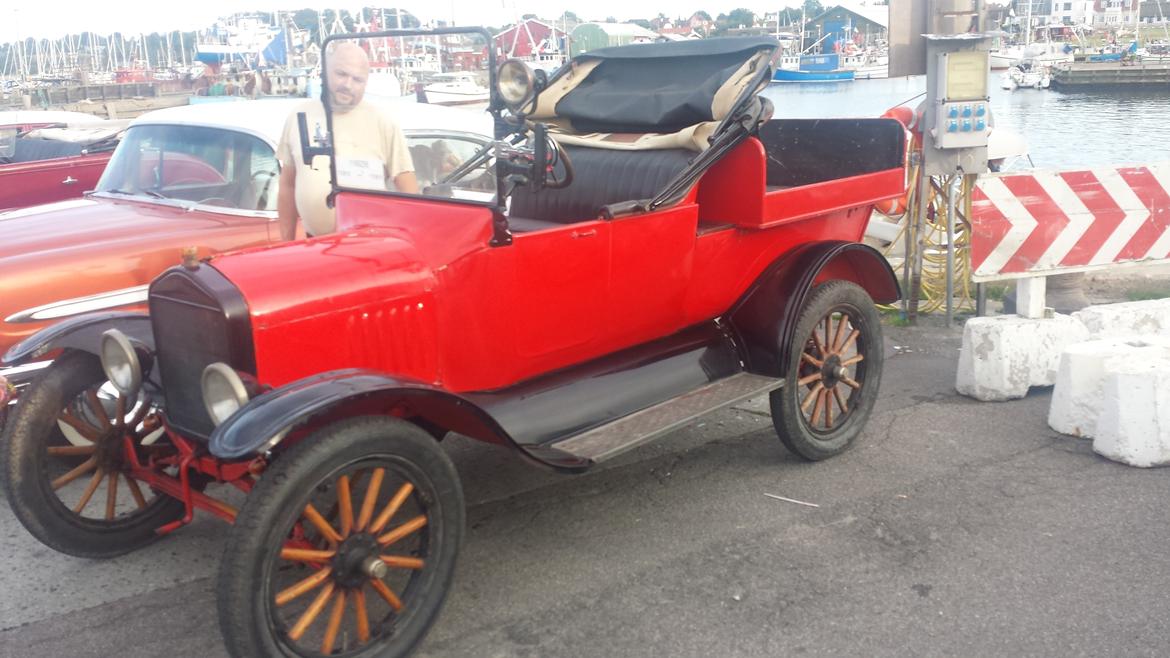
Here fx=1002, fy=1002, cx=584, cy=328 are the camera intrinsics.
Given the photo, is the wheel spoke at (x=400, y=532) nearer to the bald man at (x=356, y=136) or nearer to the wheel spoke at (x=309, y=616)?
the wheel spoke at (x=309, y=616)

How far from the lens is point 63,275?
4738 mm

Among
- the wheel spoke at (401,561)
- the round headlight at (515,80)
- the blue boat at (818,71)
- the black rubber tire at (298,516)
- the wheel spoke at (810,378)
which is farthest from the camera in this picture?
the blue boat at (818,71)

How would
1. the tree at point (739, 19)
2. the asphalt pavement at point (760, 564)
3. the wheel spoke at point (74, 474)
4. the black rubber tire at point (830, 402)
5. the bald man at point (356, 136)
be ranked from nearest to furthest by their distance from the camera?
the asphalt pavement at point (760, 564), the wheel spoke at point (74, 474), the bald man at point (356, 136), the black rubber tire at point (830, 402), the tree at point (739, 19)

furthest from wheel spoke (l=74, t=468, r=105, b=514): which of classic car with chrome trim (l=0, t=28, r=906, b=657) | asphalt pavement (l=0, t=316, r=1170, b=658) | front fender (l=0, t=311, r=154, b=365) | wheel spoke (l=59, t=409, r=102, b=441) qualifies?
front fender (l=0, t=311, r=154, b=365)

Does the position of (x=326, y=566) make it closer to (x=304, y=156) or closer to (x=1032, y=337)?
(x=304, y=156)

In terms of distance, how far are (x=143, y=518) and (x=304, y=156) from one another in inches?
62.3

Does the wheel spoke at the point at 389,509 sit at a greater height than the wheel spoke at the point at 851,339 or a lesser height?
lesser

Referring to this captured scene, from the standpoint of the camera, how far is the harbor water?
23.9m

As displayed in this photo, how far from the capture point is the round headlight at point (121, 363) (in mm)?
3291

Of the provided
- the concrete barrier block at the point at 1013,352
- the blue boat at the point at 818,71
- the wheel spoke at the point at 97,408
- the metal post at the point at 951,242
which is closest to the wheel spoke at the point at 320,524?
the wheel spoke at the point at 97,408

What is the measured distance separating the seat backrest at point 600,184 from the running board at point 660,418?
0.90 meters

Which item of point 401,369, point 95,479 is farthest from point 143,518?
point 401,369

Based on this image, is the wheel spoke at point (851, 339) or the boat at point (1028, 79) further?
the boat at point (1028, 79)

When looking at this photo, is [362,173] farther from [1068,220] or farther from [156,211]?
[1068,220]
